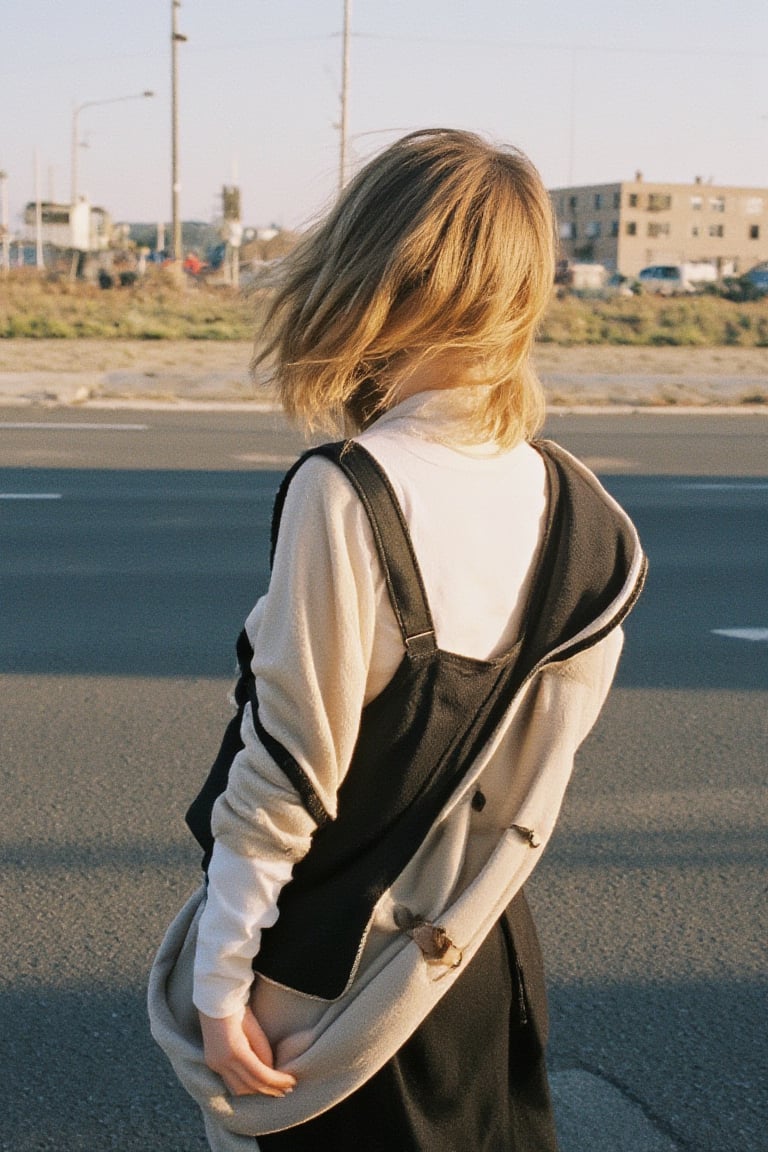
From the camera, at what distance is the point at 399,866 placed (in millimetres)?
1465

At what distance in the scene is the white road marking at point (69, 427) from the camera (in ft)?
48.0

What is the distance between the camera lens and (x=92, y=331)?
28.9m

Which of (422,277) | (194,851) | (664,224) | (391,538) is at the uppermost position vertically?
(664,224)

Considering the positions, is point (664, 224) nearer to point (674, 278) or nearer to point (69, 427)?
point (674, 278)

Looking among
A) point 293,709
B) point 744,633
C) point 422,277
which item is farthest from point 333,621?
point 744,633

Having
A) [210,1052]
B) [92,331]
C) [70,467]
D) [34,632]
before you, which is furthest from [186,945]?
[92,331]

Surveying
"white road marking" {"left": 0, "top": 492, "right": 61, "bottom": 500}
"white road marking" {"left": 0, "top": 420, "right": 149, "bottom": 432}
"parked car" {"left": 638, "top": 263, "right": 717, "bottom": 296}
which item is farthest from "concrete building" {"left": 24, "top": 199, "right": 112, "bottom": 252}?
"white road marking" {"left": 0, "top": 492, "right": 61, "bottom": 500}

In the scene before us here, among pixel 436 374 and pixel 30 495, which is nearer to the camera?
pixel 436 374

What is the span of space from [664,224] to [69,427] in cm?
11257

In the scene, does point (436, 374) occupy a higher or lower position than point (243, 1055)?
higher

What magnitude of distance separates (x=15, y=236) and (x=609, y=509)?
241 ft

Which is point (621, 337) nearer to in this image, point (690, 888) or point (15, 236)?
point (690, 888)

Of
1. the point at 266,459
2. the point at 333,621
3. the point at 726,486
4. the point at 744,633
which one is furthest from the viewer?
the point at 266,459

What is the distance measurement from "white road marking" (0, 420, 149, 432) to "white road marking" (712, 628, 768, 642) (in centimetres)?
943
